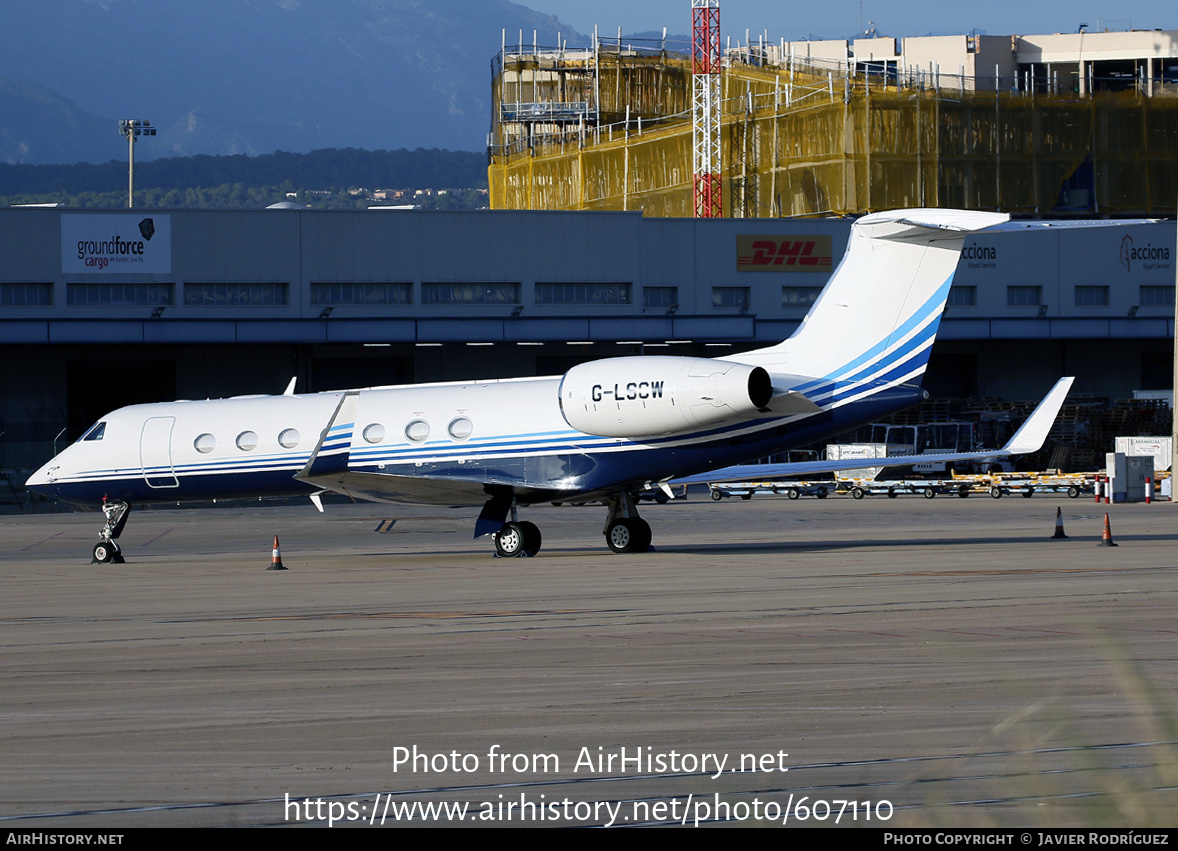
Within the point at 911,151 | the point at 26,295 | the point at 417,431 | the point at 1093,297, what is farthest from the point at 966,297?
the point at 417,431

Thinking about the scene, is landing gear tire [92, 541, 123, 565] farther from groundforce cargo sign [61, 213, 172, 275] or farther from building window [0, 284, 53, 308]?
building window [0, 284, 53, 308]

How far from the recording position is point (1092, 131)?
206 ft

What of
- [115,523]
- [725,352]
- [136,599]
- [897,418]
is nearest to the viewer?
[136,599]

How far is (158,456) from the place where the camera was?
2402 cm

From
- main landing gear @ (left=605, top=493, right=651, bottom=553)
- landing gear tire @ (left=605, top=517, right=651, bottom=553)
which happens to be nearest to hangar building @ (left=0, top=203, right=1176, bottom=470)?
main landing gear @ (left=605, top=493, right=651, bottom=553)

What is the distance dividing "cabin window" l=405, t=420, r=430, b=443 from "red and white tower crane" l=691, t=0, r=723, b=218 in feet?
137

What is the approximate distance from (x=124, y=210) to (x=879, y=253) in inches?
1336

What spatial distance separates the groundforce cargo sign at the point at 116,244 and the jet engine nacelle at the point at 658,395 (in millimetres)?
29367

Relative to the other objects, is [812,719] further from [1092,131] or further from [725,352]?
[1092,131]

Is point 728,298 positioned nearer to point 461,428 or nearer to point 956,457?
point 956,457

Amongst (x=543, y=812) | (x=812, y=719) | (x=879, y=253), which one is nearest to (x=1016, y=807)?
(x=543, y=812)

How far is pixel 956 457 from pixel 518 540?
309 inches

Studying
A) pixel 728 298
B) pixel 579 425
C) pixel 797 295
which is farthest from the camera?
pixel 797 295

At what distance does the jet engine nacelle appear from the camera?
20391 mm
